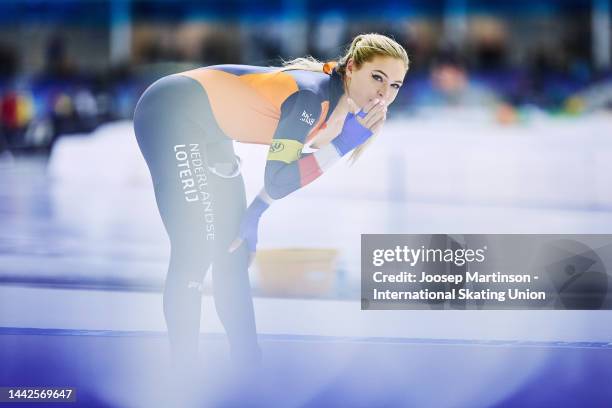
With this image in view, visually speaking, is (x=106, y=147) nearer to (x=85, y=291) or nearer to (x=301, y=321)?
(x=85, y=291)

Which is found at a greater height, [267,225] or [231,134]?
[231,134]

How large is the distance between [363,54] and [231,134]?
1.73 feet

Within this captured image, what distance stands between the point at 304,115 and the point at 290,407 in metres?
1.08

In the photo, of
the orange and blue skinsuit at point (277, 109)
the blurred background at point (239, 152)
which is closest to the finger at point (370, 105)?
the orange and blue skinsuit at point (277, 109)

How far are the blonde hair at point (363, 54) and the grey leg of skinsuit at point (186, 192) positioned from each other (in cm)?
37

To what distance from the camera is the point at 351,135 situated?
278cm

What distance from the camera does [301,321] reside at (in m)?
3.13

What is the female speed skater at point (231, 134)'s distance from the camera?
2.79 meters

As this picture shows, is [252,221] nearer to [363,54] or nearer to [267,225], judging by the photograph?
[267,225]

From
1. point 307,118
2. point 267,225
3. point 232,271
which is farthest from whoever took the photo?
point 267,225

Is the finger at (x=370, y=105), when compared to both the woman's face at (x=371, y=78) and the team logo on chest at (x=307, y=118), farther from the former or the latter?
the team logo on chest at (x=307, y=118)

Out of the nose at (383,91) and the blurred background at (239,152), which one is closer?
the nose at (383,91)

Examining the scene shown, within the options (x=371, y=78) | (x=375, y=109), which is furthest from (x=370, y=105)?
(x=371, y=78)

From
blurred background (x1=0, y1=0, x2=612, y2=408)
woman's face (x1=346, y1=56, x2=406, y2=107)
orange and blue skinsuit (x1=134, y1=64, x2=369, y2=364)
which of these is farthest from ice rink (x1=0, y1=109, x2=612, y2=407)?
woman's face (x1=346, y1=56, x2=406, y2=107)
